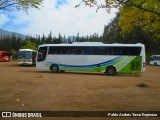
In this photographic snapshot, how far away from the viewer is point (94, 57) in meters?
32.8

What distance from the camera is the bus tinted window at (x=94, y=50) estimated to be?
103 ft

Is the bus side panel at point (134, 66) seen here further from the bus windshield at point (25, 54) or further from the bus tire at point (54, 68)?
the bus windshield at point (25, 54)

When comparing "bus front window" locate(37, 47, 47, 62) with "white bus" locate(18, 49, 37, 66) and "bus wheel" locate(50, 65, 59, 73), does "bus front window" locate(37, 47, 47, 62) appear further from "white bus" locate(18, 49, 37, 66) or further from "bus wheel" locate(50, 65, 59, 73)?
"white bus" locate(18, 49, 37, 66)

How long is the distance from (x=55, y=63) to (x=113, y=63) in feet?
20.2

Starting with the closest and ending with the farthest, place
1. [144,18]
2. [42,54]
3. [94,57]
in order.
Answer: [144,18]
[94,57]
[42,54]

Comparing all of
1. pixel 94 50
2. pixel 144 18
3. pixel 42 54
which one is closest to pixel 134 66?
pixel 94 50

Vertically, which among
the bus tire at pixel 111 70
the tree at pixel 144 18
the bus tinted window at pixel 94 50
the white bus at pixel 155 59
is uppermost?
the tree at pixel 144 18

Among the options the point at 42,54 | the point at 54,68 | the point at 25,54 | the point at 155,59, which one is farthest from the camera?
the point at 155,59

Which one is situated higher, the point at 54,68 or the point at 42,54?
the point at 42,54

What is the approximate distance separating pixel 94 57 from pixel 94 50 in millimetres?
688

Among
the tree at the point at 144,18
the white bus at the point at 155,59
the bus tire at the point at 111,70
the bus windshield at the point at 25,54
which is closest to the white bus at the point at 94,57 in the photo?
the bus tire at the point at 111,70

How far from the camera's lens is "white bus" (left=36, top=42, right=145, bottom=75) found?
103 ft

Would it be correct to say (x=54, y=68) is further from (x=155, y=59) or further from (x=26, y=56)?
(x=155, y=59)

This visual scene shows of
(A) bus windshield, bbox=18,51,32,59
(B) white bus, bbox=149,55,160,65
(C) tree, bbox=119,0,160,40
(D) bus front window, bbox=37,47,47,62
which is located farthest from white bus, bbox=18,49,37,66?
(C) tree, bbox=119,0,160,40
